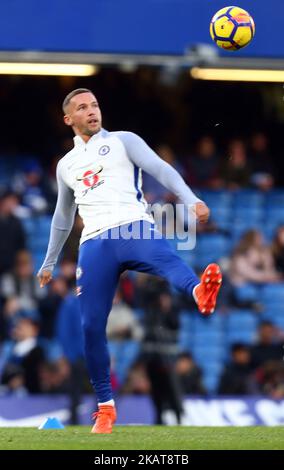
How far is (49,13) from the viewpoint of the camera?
48.6 feet

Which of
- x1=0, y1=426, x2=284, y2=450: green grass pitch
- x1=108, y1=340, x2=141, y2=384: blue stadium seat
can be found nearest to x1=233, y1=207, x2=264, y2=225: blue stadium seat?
x1=108, y1=340, x2=141, y2=384: blue stadium seat

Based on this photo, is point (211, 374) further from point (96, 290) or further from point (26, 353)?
point (96, 290)

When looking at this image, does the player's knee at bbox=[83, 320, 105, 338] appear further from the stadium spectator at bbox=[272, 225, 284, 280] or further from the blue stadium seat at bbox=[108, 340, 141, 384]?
the stadium spectator at bbox=[272, 225, 284, 280]

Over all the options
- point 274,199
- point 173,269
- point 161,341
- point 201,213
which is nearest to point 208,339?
point 161,341

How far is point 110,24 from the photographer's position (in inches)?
588

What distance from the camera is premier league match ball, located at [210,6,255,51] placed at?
1094 centimetres

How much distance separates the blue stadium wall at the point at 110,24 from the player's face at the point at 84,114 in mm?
5933

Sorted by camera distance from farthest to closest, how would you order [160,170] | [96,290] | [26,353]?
1. [26,353]
2. [96,290]
3. [160,170]

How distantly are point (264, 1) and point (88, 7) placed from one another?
87.9 inches

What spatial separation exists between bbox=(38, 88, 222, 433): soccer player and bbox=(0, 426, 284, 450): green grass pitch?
41 cm

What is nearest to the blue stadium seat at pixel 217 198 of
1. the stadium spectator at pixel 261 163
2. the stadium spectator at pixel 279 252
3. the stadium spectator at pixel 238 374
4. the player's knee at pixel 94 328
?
the stadium spectator at pixel 261 163

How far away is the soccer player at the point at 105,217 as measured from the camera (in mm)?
8664

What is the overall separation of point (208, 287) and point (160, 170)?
1013mm
